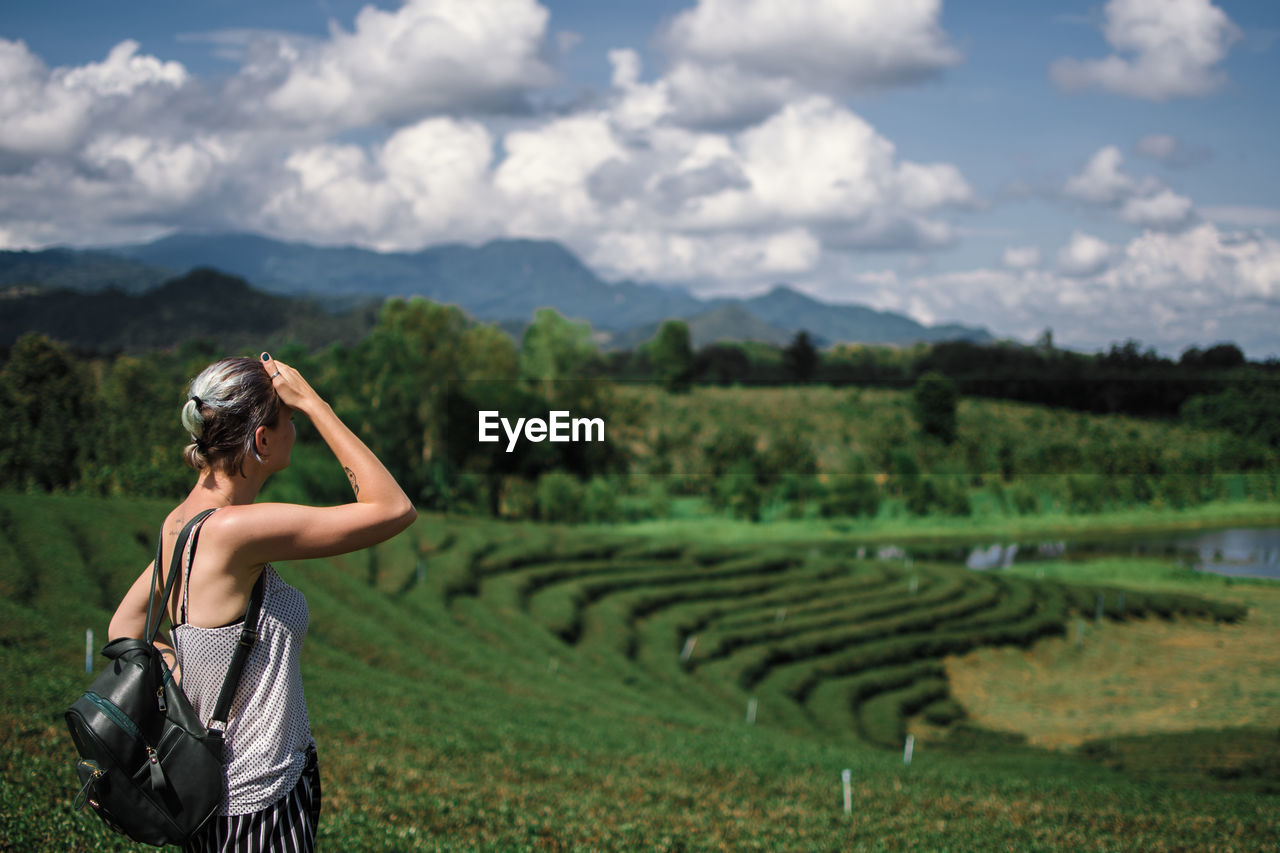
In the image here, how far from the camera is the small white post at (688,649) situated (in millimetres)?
40594

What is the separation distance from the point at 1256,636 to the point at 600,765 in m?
50.6

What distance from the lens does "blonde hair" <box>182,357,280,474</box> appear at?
332 cm

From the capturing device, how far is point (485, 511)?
250 feet

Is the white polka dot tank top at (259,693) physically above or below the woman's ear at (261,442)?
below

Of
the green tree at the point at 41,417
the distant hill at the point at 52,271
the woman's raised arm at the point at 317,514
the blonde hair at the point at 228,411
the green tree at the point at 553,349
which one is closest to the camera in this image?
the woman's raised arm at the point at 317,514

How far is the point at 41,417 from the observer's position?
6400cm

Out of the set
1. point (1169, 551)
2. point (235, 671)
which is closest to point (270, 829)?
point (235, 671)

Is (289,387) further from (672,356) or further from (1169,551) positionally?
(672,356)

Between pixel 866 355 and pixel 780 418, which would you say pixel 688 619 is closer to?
pixel 780 418

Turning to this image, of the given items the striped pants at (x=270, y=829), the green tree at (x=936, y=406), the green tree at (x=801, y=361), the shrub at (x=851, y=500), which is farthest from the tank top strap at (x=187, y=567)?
the green tree at (x=801, y=361)

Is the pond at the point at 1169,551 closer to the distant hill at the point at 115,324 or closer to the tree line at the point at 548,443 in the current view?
the tree line at the point at 548,443

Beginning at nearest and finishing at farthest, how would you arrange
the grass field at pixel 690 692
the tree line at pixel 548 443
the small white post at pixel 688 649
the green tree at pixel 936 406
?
the grass field at pixel 690 692
the small white post at pixel 688 649
the tree line at pixel 548 443
the green tree at pixel 936 406

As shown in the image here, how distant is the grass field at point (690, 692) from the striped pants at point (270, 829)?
3971mm

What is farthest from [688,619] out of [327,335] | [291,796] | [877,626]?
[327,335]
